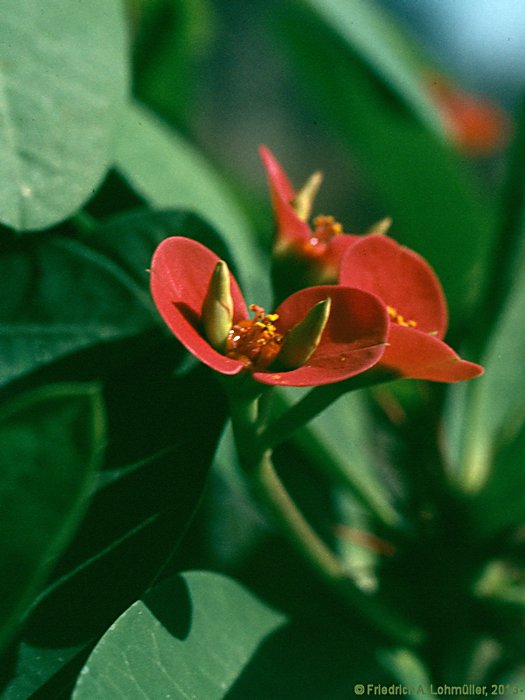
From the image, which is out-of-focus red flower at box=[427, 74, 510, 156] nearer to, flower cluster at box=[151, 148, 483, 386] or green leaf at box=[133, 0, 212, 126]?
green leaf at box=[133, 0, 212, 126]

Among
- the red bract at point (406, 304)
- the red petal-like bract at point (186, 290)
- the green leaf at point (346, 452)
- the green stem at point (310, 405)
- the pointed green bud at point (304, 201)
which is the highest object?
the red bract at point (406, 304)

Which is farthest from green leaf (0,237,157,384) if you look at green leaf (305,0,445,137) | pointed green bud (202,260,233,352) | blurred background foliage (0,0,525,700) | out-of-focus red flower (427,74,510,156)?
out-of-focus red flower (427,74,510,156)

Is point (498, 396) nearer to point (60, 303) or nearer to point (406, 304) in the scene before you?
point (406, 304)

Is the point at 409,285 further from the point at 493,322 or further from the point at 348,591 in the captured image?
the point at 493,322

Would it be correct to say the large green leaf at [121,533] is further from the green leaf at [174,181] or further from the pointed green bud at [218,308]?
the green leaf at [174,181]

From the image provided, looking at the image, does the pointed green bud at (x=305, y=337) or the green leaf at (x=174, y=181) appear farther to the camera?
the green leaf at (x=174, y=181)

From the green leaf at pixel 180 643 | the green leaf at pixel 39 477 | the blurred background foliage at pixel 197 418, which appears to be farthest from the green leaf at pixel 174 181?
the green leaf at pixel 39 477
